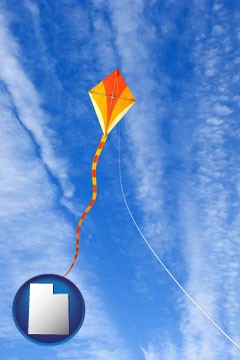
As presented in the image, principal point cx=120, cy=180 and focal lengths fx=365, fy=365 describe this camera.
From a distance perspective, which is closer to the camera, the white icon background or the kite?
the white icon background

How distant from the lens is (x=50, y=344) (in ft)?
19.6

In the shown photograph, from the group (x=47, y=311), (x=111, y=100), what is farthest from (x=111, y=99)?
(x=47, y=311)

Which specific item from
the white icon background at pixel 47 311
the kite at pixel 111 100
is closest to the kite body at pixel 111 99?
the kite at pixel 111 100

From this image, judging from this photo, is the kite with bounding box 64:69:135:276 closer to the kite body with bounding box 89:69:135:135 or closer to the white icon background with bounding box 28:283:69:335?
the kite body with bounding box 89:69:135:135

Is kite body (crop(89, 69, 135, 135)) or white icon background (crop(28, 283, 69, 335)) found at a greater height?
kite body (crop(89, 69, 135, 135))

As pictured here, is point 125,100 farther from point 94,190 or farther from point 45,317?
point 45,317

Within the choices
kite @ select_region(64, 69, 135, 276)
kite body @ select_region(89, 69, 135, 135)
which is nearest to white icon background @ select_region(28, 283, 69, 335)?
kite @ select_region(64, 69, 135, 276)

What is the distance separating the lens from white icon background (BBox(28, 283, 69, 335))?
19.6ft

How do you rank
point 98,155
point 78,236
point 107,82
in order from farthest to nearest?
point 107,82
point 98,155
point 78,236

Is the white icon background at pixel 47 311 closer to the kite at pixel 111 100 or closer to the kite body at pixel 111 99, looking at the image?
the kite at pixel 111 100

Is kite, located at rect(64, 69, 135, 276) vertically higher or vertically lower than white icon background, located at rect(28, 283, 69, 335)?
higher

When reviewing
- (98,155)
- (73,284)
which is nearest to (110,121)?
(98,155)

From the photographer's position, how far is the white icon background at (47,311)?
596 centimetres

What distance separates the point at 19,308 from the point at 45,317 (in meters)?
0.48
